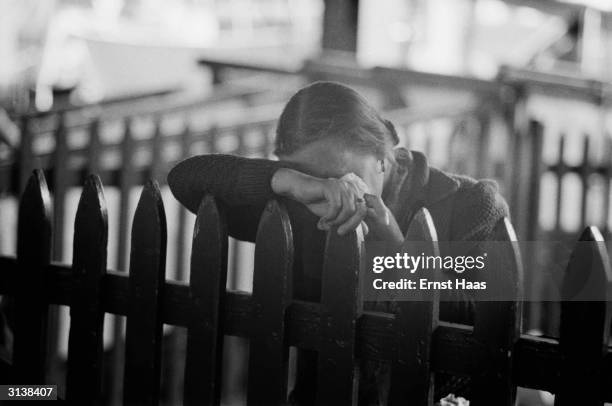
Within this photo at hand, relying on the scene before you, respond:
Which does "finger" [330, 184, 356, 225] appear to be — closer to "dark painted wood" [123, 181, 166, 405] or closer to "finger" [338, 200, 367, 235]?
"finger" [338, 200, 367, 235]

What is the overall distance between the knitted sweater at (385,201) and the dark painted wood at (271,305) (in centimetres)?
6

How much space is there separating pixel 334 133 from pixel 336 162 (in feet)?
0.19

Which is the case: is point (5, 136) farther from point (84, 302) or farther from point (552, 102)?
point (552, 102)

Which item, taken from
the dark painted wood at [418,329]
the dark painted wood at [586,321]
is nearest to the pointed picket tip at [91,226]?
the dark painted wood at [418,329]

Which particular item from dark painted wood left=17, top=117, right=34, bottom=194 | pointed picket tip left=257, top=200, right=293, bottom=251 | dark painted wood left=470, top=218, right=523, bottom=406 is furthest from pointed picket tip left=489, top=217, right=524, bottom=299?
dark painted wood left=17, top=117, right=34, bottom=194

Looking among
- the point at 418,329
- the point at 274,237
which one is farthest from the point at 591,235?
the point at 274,237

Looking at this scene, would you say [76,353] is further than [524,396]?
No

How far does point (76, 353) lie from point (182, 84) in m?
7.07

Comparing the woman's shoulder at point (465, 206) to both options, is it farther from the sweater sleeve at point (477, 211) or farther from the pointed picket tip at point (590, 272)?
the pointed picket tip at point (590, 272)

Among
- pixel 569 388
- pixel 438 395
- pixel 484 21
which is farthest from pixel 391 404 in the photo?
pixel 484 21

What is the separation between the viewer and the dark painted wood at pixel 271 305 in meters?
1.23

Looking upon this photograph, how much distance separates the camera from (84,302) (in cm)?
148

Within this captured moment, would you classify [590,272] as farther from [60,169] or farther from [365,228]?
[60,169]

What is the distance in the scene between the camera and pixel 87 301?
1.48 m
